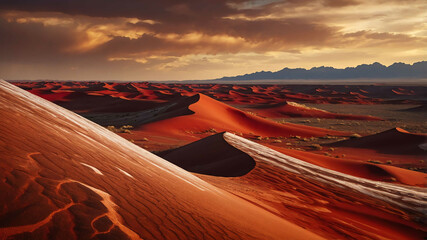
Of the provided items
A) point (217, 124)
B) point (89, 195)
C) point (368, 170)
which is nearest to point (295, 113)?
point (217, 124)

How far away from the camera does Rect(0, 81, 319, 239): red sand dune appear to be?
68.7 inches

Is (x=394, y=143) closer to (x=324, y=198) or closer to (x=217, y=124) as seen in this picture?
(x=217, y=124)

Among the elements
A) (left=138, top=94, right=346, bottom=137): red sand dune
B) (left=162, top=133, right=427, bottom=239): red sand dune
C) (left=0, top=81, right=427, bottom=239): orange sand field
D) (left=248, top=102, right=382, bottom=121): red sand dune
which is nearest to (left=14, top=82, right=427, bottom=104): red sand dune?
(left=248, top=102, right=382, bottom=121): red sand dune

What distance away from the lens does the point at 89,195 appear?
83.8 inches

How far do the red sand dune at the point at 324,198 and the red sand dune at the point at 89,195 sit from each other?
130 centimetres

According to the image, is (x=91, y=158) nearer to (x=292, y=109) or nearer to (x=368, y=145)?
(x=368, y=145)

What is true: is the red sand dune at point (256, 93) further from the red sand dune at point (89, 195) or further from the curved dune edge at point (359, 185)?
the red sand dune at point (89, 195)

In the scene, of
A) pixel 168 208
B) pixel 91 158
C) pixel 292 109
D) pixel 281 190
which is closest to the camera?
pixel 168 208

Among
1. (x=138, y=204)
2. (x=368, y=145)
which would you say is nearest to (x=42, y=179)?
(x=138, y=204)

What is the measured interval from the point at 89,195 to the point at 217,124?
22592mm

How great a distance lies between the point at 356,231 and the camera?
14.7ft

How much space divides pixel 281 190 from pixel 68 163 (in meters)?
4.70

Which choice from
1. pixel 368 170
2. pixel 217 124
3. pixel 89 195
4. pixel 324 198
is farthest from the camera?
pixel 217 124

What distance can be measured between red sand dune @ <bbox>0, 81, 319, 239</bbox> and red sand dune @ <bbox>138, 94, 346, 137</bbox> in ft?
54.2
